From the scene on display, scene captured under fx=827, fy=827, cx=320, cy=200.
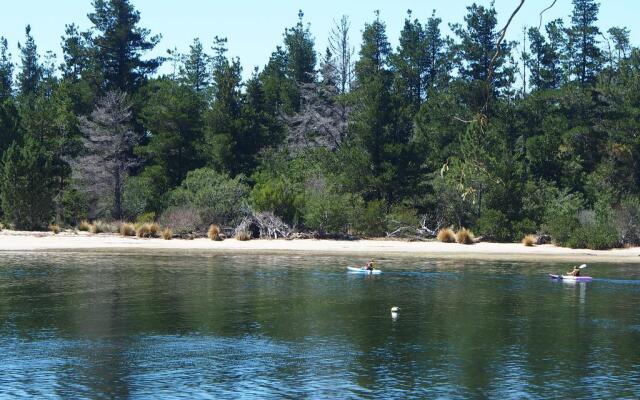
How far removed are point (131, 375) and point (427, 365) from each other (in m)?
8.42

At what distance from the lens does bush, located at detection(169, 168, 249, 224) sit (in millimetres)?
61081

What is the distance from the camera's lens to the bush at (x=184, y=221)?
61.2 m

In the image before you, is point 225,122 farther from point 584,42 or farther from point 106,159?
point 584,42

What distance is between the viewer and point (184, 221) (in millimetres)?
61219

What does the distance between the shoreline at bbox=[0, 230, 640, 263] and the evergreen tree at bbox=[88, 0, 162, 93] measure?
25.7 m

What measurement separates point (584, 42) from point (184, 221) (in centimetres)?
4217

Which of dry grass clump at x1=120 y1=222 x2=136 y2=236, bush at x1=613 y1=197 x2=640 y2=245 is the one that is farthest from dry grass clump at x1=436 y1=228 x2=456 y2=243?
dry grass clump at x1=120 y1=222 x2=136 y2=236

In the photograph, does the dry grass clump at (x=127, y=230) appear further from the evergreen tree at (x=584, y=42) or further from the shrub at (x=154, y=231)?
the evergreen tree at (x=584, y=42)

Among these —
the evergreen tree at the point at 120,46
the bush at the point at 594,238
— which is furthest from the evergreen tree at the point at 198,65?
the bush at the point at 594,238

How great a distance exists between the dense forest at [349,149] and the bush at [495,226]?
0.13 meters

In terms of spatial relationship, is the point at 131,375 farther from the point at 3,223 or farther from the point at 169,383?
the point at 3,223

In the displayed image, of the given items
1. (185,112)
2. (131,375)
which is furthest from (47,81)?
(131,375)

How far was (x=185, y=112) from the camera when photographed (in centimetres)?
6794

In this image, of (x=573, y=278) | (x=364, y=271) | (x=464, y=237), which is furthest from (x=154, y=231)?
(x=573, y=278)
